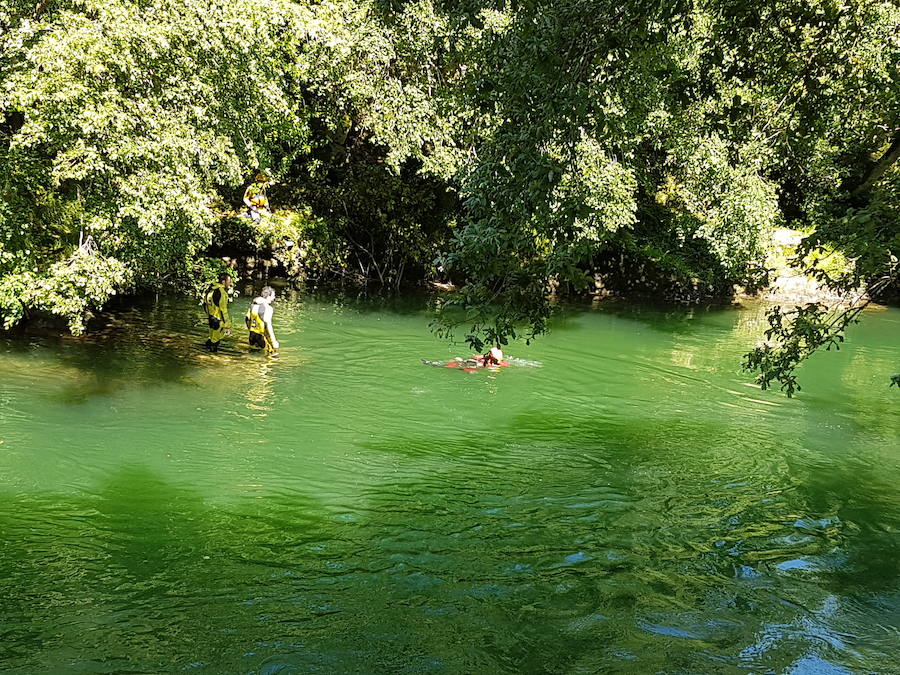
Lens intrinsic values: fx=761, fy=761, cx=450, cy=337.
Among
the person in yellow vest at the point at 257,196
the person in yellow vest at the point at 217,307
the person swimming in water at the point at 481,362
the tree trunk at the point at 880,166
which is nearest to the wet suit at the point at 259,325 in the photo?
the person in yellow vest at the point at 217,307

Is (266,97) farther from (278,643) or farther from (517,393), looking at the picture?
(278,643)

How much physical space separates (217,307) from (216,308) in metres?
0.03

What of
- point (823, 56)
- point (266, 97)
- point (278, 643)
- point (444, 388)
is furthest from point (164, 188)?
point (823, 56)

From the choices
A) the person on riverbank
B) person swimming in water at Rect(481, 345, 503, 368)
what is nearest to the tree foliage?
person swimming in water at Rect(481, 345, 503, 368)

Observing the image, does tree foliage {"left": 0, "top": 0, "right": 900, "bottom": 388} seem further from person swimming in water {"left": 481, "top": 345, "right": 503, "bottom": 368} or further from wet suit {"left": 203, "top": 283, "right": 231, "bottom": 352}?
wet suit {"left": 203, "top": 283, "right": 231, "bottom": 352}

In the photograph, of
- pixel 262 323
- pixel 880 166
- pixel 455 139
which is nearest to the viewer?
pixel 262 323

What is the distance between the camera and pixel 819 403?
47.7 ft

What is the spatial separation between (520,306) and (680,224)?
65.0 ft

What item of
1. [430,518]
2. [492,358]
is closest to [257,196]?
[492,358]

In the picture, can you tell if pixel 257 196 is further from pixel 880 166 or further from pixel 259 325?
pixel 880 166

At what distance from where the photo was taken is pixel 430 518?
8227 millimetres

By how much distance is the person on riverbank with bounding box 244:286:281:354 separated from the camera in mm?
15781

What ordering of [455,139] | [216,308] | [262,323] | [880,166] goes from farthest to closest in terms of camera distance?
[880,166]
[455,139]
[262,323]
[216,308]

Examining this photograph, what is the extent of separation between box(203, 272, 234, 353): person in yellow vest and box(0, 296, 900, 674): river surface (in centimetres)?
70
